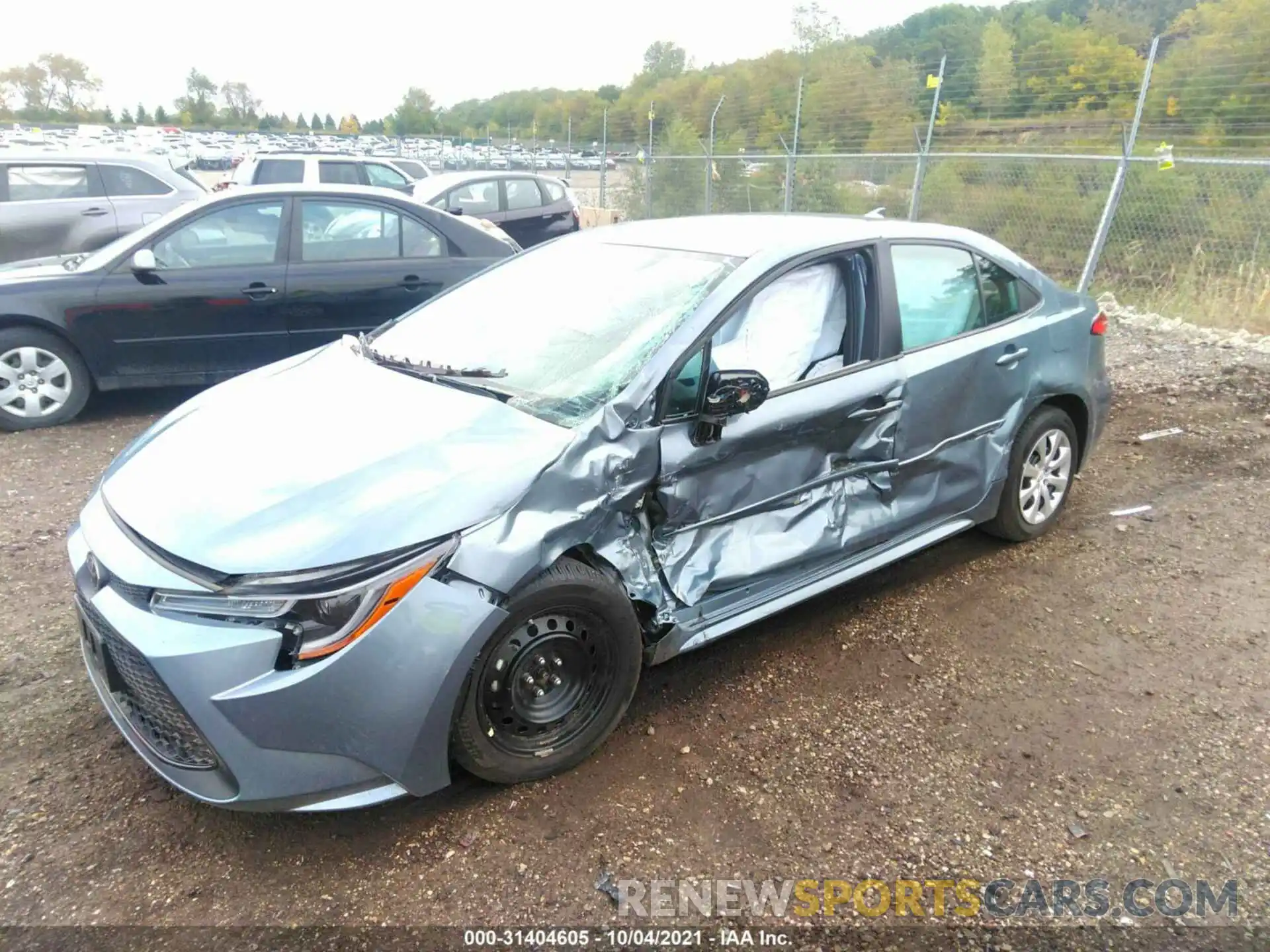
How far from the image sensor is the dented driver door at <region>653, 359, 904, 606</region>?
2773mm

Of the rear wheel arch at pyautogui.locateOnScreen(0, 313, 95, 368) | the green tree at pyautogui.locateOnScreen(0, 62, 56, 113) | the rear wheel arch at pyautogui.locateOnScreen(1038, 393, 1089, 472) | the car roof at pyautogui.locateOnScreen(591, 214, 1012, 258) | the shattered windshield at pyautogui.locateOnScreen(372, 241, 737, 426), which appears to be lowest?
the rear wheel arch at pyautogui.locateOnScreen(1038, 393, 1089, 472)

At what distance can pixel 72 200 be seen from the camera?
871 cm

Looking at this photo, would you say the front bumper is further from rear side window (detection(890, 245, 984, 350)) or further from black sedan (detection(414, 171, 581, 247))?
black sedan (detection(414, 171, 581, 247))

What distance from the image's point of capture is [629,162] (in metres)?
20.0

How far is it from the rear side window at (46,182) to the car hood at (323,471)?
746cm

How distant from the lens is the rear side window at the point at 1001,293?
153 inches

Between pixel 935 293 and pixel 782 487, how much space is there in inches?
50.1

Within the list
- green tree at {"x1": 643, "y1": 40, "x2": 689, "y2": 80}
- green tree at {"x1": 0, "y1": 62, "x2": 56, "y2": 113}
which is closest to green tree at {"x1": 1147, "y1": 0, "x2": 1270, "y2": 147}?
green tree at {"x1": 643, "y1": 40, "x2": 689, "y2": 80}

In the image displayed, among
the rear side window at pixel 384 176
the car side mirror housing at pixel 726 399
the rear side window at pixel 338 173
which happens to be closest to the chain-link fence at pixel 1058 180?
the rear side window at pixel 384 176

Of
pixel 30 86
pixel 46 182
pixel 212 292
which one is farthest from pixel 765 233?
pixel 30 86

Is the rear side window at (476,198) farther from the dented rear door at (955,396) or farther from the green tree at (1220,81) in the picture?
the dented rear door at (955,396)

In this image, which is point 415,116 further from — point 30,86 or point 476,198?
point 476,198

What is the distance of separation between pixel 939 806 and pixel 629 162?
19.3 m

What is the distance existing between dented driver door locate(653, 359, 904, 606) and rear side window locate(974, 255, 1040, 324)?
2.83 feet
